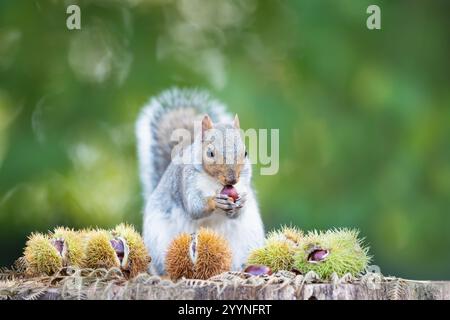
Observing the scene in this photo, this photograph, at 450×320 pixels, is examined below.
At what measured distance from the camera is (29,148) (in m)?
4.64

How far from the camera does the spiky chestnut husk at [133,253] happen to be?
2.98 metres

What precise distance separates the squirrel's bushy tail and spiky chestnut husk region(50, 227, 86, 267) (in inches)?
45.0

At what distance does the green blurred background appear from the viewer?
15.5 ft

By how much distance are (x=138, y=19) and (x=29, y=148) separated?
3.62 feet

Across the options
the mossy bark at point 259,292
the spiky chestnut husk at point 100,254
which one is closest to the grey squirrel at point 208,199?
the spiky chestnut husk at point 100,254

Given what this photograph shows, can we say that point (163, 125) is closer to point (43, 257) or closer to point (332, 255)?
point (43, 257)

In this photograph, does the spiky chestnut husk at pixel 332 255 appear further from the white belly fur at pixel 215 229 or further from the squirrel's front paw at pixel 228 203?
the white belly fur at pixel 215 229

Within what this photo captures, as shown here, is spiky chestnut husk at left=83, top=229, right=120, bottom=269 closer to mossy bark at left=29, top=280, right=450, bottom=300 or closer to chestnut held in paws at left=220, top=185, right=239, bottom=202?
mossy bark at left=29, top=280, right=450, bottom=300

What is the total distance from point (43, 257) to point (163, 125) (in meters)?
1.51

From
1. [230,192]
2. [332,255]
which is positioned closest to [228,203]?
[230,192]

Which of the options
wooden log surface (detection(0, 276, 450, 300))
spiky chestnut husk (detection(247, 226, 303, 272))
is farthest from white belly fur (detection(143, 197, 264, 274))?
wooden log surface (detection(0, 276, 450, 300))

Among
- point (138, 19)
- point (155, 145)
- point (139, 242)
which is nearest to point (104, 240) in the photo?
point (139, 242)
